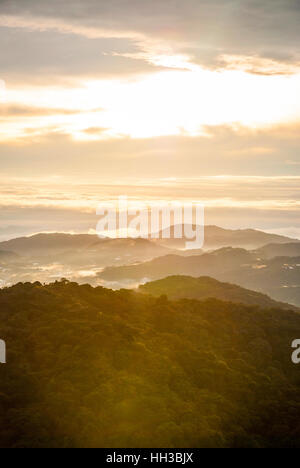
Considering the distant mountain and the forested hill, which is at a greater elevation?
the forested hill

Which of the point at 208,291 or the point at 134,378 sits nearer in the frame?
the point at 134,378

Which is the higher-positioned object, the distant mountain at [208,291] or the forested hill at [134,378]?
the forested hill at [134,378]

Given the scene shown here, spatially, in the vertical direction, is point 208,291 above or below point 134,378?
below

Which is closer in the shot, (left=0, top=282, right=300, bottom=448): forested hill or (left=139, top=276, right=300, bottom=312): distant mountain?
(left=0, top=282, right=300, bottom=448): forested hill
